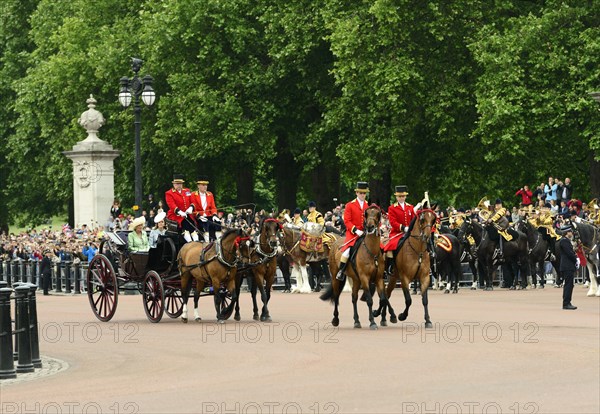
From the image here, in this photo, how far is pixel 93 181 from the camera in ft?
153

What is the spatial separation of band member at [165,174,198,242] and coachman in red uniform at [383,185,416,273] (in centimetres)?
370

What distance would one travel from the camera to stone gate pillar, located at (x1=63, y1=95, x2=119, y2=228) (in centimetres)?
4675

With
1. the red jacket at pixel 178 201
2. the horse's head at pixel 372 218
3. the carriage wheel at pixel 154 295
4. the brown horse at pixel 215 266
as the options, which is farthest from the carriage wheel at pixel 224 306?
the horse's head at pixel 372 218

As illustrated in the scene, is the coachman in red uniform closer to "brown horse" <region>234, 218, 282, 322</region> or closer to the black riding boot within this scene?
the black riding boot

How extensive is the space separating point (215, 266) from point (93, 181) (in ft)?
75.2

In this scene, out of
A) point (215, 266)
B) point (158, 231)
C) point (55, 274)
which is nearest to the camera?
point (215, 266)

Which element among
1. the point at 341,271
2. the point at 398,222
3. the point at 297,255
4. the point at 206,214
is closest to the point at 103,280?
the point at 206,214

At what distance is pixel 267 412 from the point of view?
12.8m

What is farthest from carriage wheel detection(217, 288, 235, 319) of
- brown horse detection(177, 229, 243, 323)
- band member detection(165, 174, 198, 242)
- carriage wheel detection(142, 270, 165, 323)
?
band member detection(165, 174, 198, 242)

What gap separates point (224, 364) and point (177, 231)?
28.5 feet

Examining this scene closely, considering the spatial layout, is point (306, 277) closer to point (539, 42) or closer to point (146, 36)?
point (539, 42)

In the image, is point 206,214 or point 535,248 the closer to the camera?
point 206,214

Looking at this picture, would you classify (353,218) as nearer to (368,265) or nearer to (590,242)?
(368,265)

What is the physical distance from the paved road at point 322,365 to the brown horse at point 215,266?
504mm
